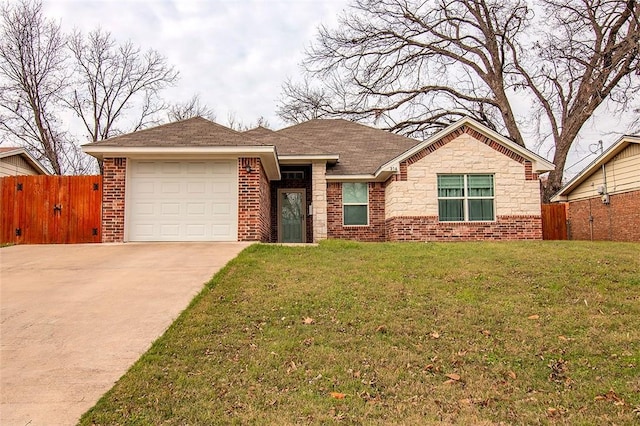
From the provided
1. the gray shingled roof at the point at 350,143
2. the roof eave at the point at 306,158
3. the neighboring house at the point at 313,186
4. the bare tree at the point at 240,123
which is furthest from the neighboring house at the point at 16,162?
the bare tree at the point at 240,123

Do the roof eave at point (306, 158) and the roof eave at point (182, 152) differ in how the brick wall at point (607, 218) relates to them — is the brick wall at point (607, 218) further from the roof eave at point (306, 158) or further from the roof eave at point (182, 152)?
the roof eave at point (182, 152)

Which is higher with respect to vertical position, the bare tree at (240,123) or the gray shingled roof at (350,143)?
the bare tree at (240,123)

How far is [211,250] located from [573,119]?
21255mm

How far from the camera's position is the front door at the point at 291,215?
693 inches

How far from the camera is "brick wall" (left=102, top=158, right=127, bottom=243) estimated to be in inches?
510

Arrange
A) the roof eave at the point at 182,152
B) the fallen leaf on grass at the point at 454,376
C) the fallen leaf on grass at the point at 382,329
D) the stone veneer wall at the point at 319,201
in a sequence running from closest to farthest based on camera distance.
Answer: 1. the fallen leaf on grass at the point at 454,376
2. the fallen leaf on grass at the point at 382,329
3. the roof eave at the point at 182,152
4. the stone veneer wall at the point at 319,201

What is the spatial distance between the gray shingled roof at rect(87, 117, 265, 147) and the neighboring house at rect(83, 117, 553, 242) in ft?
0.10

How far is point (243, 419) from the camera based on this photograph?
12.5 feet

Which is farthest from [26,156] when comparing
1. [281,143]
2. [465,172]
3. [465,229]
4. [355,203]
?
[465,229]

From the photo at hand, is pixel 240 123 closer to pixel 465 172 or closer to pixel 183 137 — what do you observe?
pixel 183 137

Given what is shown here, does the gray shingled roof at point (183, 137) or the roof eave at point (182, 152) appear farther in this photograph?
the gray shingled roof at point (183, 137)

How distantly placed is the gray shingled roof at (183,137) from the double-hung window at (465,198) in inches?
239

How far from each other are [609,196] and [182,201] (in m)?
14.8

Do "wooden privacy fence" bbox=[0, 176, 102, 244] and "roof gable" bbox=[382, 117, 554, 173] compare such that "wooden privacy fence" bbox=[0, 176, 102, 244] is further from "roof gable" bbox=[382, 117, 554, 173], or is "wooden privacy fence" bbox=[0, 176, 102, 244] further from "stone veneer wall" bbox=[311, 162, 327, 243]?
"roof gable" bbox=[382, 117, 554, 173]
